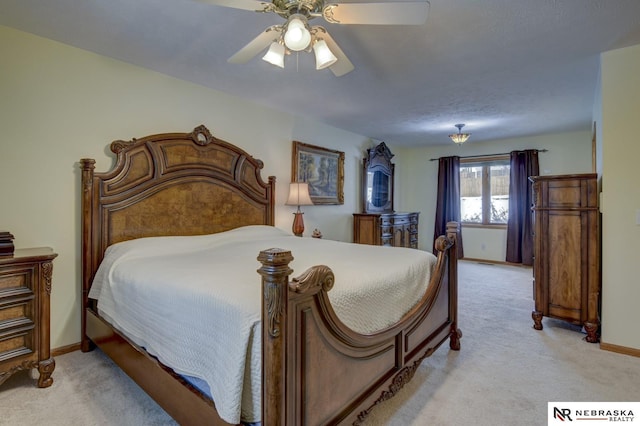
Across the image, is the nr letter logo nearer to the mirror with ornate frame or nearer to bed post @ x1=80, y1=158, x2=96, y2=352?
bed post @ x1=80, y1=158, x2=96, y2=352

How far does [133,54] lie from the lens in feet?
8.67

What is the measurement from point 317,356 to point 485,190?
6.13 meters

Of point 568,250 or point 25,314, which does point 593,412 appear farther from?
point 25,314

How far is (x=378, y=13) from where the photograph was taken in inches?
63.0

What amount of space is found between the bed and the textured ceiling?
2.54 feet

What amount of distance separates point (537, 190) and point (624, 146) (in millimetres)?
690

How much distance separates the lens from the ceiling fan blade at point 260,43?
184 centimetres

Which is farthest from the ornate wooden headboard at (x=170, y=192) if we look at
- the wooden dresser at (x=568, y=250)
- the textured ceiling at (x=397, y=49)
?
the wooden dresser at (x=568, y=250)

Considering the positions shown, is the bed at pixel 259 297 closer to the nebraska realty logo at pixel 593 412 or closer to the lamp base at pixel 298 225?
the lamp base at pixel 298 225

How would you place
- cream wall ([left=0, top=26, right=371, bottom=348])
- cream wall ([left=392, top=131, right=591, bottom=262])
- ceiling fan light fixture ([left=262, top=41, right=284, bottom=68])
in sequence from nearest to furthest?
1. ceiling fan light fixture ([left=262, top=41, right=284, bottom=68])
2. cream wall ([left=0, top=26, right=371, bottom=348])
3. cream wall ([left=392, top=131, right=591, bottom=262])

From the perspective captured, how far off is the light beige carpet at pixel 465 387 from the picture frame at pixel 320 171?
2757 mm

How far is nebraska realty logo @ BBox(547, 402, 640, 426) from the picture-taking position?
171 centimetres

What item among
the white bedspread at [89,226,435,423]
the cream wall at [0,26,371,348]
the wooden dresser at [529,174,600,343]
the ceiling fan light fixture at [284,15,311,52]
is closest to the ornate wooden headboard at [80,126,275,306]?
the cream wall at [0,26,371,348]

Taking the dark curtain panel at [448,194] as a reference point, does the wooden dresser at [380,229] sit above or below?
below
